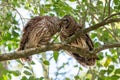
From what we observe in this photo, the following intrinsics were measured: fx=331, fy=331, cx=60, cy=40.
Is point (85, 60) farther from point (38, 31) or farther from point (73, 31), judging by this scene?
point (38, 31)

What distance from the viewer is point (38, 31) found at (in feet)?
9.96

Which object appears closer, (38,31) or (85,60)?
(38,31)

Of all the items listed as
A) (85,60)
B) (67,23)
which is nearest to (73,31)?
(67,23)

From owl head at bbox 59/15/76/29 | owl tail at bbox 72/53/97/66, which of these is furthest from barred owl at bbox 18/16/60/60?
owl tail at bbox 72/53/97/66

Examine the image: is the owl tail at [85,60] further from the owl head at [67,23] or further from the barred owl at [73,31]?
the owl head at [67,23]

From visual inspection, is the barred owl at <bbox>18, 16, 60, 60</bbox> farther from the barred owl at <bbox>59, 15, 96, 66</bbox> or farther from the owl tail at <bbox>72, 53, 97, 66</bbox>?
the owl tail at <bbox>72, 53, 97, 66</bbox>

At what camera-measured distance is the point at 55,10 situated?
173 inches

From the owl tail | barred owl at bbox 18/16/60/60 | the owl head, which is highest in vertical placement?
the owl head

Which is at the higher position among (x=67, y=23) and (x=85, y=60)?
(x=67, y=23)

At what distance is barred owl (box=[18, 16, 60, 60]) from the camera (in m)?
3.01

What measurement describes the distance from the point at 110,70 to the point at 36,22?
2.81 feet

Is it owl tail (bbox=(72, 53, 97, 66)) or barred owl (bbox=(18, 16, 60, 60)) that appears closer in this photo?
barred owl (bbox=(18, 16, 60, 60))

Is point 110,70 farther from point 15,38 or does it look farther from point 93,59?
point 15,38

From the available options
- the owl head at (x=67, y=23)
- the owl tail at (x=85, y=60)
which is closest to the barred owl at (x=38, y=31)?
the owl head at (x=67, y=23)
